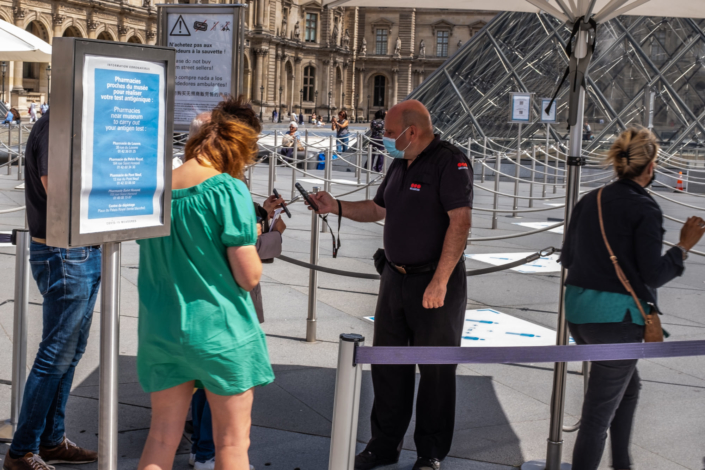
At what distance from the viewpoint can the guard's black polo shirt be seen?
10.1 ft

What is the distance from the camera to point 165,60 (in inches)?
80.6

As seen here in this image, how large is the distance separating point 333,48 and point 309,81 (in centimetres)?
401

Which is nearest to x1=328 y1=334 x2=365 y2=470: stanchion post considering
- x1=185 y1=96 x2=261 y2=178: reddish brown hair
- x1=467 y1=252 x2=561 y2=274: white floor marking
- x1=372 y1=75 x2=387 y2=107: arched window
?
x1=185 y1=96 x2=261 y2=178: reddish brown hair

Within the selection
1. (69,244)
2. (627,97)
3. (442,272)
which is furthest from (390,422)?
(627,97)

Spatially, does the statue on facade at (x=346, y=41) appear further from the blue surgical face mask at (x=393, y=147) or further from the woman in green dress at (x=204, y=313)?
the woman in green dress at (x=204, y=313)

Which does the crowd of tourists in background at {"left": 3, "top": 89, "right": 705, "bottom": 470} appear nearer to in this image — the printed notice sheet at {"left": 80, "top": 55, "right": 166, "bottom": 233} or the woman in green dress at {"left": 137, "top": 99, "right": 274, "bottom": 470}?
the woman in green dress at {"left": 137, "top": 99, "right": 274, "bottom": 470}

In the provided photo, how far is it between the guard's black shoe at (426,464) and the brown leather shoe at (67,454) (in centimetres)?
126

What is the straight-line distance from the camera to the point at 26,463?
289 cm

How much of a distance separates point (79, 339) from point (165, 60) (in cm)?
136

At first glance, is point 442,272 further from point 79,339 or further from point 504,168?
point 504,168

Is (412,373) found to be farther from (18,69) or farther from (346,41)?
(346,41)

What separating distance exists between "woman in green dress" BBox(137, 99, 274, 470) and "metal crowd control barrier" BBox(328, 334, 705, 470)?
35 cm

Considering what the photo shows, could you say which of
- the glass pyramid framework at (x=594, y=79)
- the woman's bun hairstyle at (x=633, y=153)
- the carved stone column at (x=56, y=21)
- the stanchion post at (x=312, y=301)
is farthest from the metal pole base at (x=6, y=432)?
the carved stone column at (x=56, y=21)

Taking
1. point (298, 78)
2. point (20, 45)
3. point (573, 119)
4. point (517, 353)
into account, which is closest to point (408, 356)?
point (517, 353)
